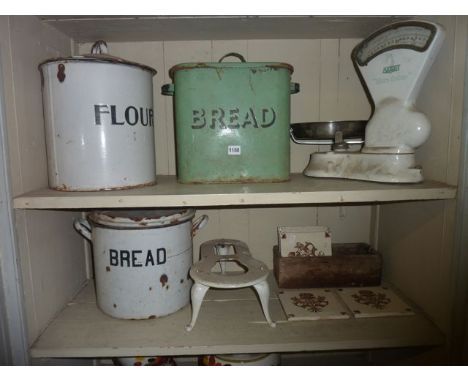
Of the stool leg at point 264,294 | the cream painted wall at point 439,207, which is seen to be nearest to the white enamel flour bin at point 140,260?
the stool leg at point 264,294

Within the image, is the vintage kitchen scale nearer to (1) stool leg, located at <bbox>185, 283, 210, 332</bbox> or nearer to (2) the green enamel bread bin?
(2) the green enamel bread bin

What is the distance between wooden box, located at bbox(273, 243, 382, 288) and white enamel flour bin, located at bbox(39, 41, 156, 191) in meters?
0.58

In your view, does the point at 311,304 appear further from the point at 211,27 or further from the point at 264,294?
the point at 211,27

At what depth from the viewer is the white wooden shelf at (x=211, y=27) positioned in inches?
34.4

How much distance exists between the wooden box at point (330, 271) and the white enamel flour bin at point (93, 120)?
0.58 metres

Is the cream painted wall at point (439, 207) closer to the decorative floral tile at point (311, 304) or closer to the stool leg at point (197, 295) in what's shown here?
the decorative floral tile at point (311, 304)

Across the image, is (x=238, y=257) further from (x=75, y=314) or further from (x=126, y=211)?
(x=75, y=314)

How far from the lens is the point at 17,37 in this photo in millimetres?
754

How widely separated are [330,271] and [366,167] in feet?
1.28

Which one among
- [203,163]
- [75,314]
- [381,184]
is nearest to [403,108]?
[381,184]

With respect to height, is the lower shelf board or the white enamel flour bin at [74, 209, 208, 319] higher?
the white enamel flour bin at [74, 209, 208, 319]

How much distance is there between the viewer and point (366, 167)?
0.87 metres

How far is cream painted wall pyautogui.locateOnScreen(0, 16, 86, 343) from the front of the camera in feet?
2.41

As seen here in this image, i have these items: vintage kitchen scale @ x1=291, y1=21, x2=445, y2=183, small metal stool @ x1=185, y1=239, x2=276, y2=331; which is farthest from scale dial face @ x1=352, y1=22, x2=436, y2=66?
small metal stool @ x1=185, y1=239, x2=276, y2=331
